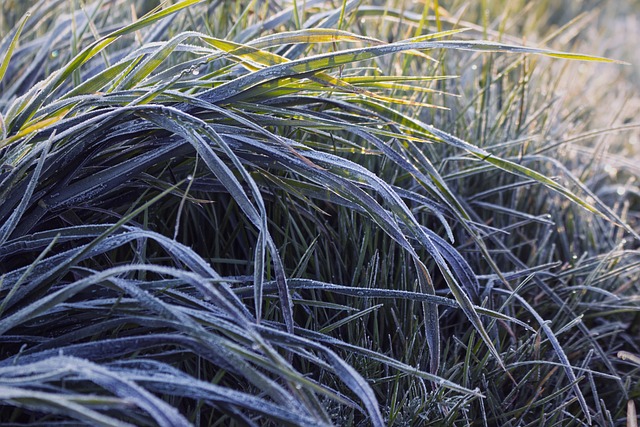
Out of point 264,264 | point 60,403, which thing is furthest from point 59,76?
point 60,403

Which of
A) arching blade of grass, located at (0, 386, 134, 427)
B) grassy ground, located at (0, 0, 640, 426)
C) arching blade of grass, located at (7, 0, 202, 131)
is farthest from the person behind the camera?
arching blade of grass, located at (7, 0, 202, 131)

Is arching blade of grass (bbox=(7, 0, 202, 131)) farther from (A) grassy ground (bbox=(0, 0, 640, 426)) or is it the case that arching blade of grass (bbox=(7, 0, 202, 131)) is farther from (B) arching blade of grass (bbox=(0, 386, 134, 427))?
(B) arching blade of grass (bbox=(0, 386, 134, 427))

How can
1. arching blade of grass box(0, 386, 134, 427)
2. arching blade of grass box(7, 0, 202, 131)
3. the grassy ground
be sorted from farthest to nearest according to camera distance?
arching blade of grass box(7, 0, 202, 131), the grassy ground, arching blade of grass box(0, 386, 134, 427)

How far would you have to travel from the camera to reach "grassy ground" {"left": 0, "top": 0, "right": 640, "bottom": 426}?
3.45 ft

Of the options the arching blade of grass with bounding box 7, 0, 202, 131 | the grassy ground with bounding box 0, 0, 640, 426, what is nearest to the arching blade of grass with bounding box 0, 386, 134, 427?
the grassy ground with bounding box 0, 0, 640, 426

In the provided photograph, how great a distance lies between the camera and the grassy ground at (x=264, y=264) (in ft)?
3.45

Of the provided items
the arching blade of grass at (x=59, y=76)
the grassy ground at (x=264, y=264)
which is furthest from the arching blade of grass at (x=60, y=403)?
the arching blade of grass at (x=59, y=76)

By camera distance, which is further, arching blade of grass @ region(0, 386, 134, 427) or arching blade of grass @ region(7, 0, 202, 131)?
arching blade of grass @ region(7, 0, 202, 131)

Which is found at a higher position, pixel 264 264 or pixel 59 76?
pixel 59 76

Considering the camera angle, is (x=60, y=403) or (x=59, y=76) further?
(x=59, y=76)

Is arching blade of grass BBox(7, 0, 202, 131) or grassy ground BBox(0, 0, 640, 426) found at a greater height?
arching blade of grass BBox(7, 0, 202, 131)

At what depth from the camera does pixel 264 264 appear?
1.30 meters

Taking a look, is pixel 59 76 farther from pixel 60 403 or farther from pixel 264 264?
pixel 60 403

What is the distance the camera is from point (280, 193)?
1.50 meters
